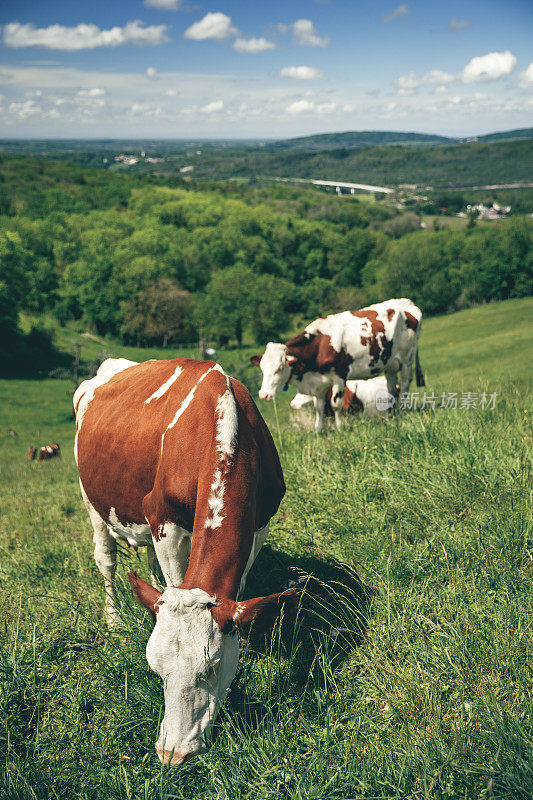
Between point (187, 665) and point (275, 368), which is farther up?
point (187, 665)

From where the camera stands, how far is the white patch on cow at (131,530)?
175 inches

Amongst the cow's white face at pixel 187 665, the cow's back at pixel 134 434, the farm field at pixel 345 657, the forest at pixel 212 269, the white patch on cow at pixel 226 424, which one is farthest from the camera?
the forest at pixel 212 269

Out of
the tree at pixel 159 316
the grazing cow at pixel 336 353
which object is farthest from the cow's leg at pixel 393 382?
the tree at pixel 159 316

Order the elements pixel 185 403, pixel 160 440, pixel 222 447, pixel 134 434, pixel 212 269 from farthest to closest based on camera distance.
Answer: pixel 212 269 → pixel 134 434 → pixel 160 440 → pixel 185 403 → pixel 222 447

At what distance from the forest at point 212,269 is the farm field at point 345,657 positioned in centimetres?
5700

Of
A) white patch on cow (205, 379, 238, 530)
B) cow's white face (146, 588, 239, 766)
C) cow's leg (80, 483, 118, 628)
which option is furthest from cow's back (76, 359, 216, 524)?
cow's white face (146, 588, 239, 766)

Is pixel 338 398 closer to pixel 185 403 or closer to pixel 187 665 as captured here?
pixel 185 403

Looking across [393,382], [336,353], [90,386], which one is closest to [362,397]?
[393,382]

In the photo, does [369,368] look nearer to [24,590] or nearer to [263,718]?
[24,590]

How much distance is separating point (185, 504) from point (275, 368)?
7.37 metres

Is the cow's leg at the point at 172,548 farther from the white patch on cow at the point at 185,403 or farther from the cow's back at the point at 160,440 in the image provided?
the white patch on cow at the point at 185,403

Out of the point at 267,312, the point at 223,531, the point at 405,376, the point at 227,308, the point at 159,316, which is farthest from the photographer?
the point at 227,308

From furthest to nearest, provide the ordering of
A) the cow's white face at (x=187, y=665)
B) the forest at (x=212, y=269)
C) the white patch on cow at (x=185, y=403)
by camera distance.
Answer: the forest at (x=212, y=269) → the white patch on cow at (x=185, y=403) → the cow's white face at (x=187, y=665)

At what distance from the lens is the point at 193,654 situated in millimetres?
2707
